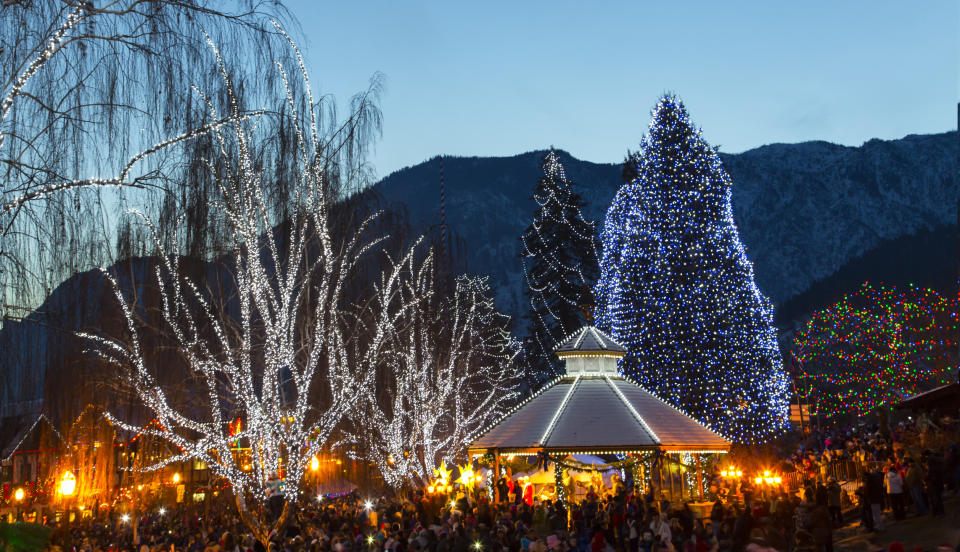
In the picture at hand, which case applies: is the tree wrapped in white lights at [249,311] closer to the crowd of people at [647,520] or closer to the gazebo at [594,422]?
the crowd of people at [647,520]

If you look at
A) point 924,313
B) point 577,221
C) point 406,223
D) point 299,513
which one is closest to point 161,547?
point 299,513

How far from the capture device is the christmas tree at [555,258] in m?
49.4

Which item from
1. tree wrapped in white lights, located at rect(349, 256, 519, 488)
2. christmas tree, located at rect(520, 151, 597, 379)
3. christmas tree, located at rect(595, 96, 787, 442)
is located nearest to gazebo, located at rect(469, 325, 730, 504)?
tree wrapped in white lights, located at rect(349, 256, 519, 488)

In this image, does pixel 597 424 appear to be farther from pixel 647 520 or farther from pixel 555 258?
pixel 555 258

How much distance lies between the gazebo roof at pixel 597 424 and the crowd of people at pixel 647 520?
1.53 m

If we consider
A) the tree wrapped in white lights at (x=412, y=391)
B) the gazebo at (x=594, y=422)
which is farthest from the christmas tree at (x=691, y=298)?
the tree wrapped in white lights at (x=412, y=391)

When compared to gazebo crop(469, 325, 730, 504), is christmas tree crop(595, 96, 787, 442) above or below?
above

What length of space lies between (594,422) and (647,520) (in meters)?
5.34

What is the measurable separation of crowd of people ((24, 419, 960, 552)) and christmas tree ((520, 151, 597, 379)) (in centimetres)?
2259

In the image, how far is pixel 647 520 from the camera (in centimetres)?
1852

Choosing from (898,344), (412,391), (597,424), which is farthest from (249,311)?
(898,344)

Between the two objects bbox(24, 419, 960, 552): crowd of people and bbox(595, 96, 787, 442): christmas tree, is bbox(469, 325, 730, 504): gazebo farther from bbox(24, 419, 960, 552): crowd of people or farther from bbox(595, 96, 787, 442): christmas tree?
bbox(595, 96, 787, 442): christmas tree

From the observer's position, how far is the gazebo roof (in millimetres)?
22484

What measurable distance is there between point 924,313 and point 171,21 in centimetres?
4843
